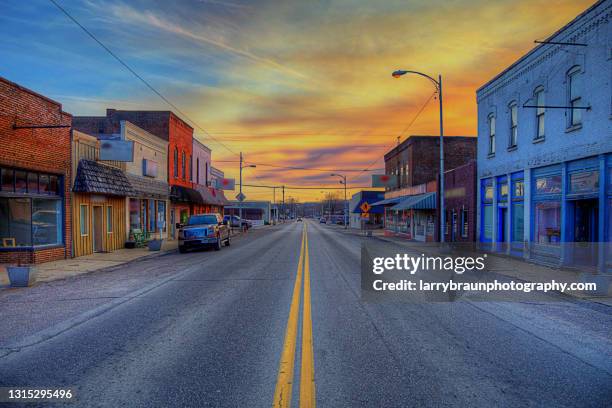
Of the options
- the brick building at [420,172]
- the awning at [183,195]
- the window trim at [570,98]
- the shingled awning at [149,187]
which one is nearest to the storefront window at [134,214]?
the shingled awning at [149,187]

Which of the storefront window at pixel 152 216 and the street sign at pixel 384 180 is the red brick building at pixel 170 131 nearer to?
the storefront window at pixel 152 216

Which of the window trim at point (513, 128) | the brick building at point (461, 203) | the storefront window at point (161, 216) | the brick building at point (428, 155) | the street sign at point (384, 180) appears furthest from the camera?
the street sign at point (384, 180)

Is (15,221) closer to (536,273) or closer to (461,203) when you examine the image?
(536,273)

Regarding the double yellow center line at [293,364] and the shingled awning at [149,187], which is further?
the shingled awning at [149,187]

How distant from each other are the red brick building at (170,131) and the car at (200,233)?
30.3ft

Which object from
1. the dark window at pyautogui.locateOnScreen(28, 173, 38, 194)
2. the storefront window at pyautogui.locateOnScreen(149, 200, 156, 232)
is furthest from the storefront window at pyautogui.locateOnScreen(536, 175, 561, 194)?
the storefront window at pyautogui.locateOnScreen(149, 200, 156, 232)

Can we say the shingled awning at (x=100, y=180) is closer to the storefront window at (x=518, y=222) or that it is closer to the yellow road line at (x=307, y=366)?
the yellow road line at (x=307, y=366)

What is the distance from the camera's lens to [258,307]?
27.4 ft

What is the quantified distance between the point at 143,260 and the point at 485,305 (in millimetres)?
14379

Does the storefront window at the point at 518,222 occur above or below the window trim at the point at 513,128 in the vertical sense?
below

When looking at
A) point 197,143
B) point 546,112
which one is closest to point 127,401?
point 546,112

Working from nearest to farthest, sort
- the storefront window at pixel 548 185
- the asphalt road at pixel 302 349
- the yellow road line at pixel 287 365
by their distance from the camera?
1. the yellow road line at pixel 287 365
2. the asphalt road at pixel 302 349
3. the storefront window at pixel 548 185

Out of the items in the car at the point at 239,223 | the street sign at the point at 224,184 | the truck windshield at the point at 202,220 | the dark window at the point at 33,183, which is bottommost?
the car at the point at 239,223

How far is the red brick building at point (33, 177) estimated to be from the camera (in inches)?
561
